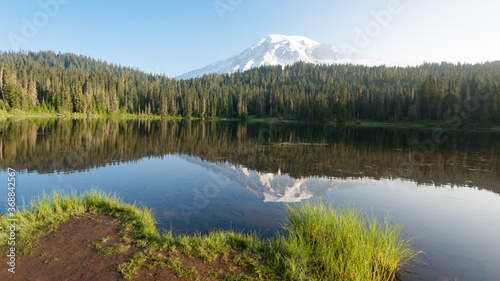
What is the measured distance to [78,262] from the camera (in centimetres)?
659

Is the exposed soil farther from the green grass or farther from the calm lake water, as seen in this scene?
the calm lake water

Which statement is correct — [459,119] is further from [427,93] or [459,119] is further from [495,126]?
[427,93]

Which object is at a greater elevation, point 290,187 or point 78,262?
point 78,262

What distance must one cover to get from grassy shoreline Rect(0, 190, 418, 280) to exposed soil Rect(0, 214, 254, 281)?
A: 200 millimetres

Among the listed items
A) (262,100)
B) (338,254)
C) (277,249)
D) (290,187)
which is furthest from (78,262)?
(262,100)

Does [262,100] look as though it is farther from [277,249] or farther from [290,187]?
[277,249]

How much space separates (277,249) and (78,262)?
19.2 ft

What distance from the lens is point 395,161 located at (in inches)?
1046

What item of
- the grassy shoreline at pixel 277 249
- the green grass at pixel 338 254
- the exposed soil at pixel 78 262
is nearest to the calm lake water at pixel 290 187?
the green grass at pixel 338 254

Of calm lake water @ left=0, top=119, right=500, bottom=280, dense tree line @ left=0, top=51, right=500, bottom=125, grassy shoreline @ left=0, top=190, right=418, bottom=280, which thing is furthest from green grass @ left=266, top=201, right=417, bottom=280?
dense tree line @ left=0, top=51, right=500, bottom=125

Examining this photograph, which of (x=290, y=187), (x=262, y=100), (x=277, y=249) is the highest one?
(x=262, y=100)

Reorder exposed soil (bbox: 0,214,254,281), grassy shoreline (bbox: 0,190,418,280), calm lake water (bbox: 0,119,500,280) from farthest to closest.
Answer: calm lake water (bbox: 0,119,500,280) → grassy shoreline (bbox: 0,190,418,280) → exposed soil (bbox: 0,214,254,281)

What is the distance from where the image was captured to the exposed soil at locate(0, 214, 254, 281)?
238 inches

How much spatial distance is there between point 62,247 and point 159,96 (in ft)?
550
